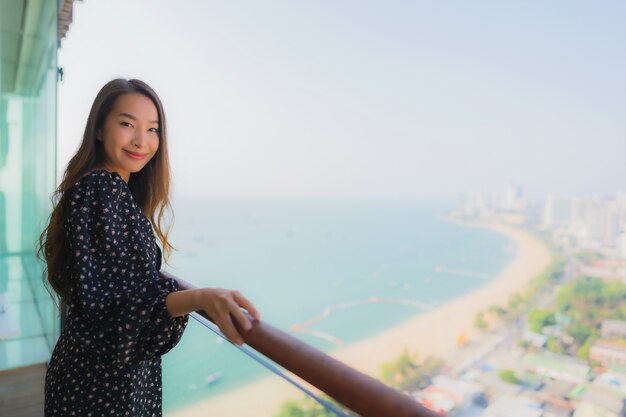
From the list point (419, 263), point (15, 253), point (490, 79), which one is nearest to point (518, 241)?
point (419, 263)

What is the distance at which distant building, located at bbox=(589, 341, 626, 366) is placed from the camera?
2320cm

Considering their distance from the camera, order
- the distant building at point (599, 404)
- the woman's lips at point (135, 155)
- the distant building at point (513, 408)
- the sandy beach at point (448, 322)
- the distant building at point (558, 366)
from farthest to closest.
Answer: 1. the sandy beach at point (448, 322)
2. the distant building at point (558, 366)
3. the distant building at point (513, 408)
4. the distant building at point (599, 404)
5. the woman's lips at point (135, 155)

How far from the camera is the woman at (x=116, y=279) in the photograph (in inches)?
20.8

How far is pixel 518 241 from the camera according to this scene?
31547 millimetres

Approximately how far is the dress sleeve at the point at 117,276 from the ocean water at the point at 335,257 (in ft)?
93.6

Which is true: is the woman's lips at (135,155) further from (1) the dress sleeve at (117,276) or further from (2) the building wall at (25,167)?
(2) the building wall at (25,167)

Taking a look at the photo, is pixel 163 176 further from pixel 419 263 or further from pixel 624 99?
pixel 624 99

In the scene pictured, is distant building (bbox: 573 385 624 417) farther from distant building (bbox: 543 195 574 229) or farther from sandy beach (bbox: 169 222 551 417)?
distant building (bbox: 543 195 574 229)

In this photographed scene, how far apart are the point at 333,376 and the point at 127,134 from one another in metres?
0.50

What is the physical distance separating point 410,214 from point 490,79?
11.4m

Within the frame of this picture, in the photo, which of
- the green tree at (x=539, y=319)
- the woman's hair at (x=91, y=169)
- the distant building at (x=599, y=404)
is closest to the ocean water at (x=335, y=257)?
the green tree at (x=539, y=319)

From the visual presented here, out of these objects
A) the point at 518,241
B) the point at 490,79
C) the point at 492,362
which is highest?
the point at 490,79

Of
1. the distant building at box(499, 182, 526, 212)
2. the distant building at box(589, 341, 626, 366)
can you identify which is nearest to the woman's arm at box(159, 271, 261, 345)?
the distant building at box(589, 341, 626, 366)

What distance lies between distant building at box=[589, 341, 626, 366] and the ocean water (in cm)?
846
